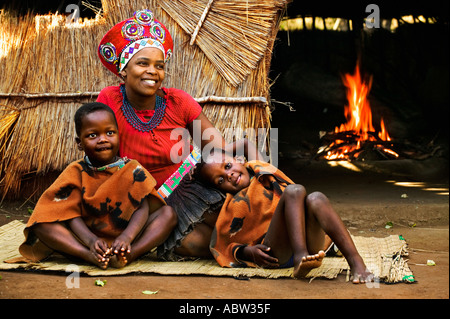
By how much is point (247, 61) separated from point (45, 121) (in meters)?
1.76

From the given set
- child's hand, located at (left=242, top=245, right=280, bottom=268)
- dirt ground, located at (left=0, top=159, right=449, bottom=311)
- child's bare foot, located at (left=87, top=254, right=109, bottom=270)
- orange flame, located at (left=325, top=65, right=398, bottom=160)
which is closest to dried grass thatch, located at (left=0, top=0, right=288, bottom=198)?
dirt ground, located at (left=0, top=159, right=449, bottom=311)

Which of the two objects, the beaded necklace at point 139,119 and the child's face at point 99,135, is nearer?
the child's face at point 99,135

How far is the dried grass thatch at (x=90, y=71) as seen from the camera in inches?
160

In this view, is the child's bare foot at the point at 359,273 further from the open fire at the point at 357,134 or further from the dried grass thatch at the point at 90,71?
the open fire at the point at 357,134

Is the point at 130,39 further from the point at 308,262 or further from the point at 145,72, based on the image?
the point at 308,262

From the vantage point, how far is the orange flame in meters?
6.23

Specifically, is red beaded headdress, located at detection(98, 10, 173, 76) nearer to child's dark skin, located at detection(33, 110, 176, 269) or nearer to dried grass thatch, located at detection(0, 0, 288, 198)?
child's dark skin, located at detection(33, 110, 176, 269)

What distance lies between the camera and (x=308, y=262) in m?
2.41

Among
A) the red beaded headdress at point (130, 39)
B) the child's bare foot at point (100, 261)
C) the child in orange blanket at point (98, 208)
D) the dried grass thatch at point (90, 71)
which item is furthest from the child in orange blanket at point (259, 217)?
the dried grass thatch at point (90, 71)

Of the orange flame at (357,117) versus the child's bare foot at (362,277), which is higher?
the orange flame at (357,117)

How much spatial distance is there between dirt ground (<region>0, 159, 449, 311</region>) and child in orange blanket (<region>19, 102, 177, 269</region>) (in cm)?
19

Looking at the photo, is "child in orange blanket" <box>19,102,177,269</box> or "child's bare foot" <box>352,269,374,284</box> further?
"child in orange blanket" <box>19,102,177,269</box>

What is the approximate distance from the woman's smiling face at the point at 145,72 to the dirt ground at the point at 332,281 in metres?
1.14

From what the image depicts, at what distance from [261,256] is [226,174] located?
489 millimetres
